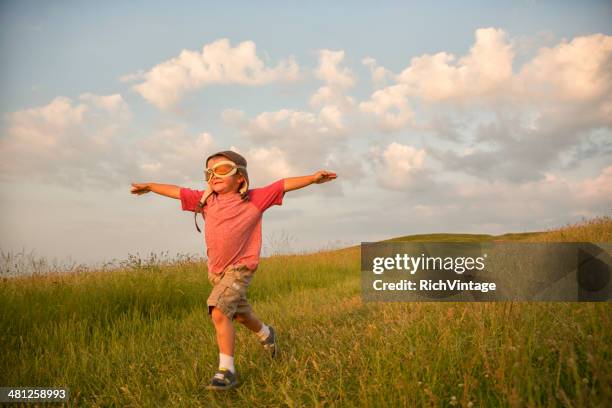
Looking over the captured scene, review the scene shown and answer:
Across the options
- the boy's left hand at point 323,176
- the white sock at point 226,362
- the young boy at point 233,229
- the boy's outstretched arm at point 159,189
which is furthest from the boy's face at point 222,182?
the white sock at point 226,362

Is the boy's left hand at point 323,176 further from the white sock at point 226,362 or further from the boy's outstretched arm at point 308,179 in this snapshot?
the white sock at point 226,362

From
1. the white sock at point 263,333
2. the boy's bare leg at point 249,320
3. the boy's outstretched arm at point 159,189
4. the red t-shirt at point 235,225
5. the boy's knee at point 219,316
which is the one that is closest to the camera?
the boy's knee at point 219,316

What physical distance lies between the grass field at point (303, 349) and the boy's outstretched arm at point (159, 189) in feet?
5.94

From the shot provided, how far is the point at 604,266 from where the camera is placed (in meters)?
6.81

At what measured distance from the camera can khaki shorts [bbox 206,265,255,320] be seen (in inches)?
168

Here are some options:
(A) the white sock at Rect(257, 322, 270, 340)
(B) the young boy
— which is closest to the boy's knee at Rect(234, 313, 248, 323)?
(B) the young boy

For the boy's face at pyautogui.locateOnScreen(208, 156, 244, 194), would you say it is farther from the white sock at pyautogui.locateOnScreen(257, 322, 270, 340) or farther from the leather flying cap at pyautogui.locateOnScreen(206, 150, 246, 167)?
the white sock at pyautogui.locateOnScreen(257, 322, 270, 340)

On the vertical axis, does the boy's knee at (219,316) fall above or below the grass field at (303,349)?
above

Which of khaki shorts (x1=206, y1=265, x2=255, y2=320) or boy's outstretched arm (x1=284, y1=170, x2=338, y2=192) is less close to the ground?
boy's outstretched arm (x1=284, y1=170, x2=338, y2=192)

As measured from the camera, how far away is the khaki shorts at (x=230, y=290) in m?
4.27

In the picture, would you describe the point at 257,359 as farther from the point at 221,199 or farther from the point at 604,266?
the point at 604,266

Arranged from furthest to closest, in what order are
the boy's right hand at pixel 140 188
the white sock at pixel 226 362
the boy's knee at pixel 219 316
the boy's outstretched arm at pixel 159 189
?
the boy's right hand at pixel 140 188, the boy's outstretched arm at pixel 159 189, the boy's knee at pixel 219 316, the white sock at pixel 226 362

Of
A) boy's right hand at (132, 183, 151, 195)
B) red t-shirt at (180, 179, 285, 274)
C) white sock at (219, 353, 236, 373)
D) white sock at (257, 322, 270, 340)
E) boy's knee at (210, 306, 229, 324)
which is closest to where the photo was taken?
white sock at (219, 353, 236, 373)

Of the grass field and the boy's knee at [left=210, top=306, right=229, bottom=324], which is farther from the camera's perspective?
the boy's knee at [left=210, top=306, right=229, bottom=324]
